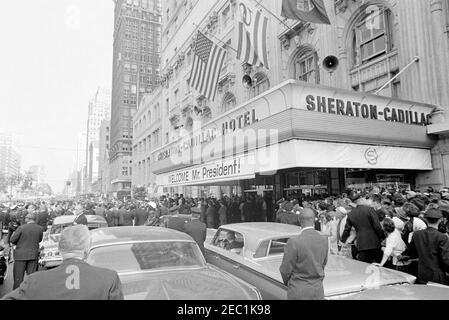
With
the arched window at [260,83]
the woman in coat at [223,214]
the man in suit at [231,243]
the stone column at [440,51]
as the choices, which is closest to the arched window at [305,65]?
the arched window at [260,83]

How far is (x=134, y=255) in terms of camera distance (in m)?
4.69

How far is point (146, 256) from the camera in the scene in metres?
4.73

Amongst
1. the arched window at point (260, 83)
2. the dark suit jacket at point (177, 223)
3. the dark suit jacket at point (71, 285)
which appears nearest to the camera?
the dark suit jacket at point (71, 285)

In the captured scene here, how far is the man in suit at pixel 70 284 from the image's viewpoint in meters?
Answer: 2.25

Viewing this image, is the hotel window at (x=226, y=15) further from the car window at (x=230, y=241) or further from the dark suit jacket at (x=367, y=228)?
the dark suit jacket at (x=367, y=228)

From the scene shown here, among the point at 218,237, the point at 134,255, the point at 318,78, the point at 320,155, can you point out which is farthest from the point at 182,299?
the point at 318,78

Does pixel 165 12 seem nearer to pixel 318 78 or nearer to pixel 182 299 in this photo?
pixel 318 78

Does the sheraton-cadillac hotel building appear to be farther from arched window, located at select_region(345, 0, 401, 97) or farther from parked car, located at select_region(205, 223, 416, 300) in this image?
parked car, located at select_region(205, 223, 416, 300)

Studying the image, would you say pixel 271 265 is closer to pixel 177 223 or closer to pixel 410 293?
pixel 410 293

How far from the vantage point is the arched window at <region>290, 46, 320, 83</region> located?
17247 mm

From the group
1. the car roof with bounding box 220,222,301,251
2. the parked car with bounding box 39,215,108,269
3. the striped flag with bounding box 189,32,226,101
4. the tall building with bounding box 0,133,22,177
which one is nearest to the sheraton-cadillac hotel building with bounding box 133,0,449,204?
the striped flag with bounding box 189,32,226,101

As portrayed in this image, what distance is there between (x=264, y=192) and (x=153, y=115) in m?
32.5

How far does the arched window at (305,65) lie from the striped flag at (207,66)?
5.73m

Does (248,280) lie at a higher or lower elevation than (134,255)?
lower
